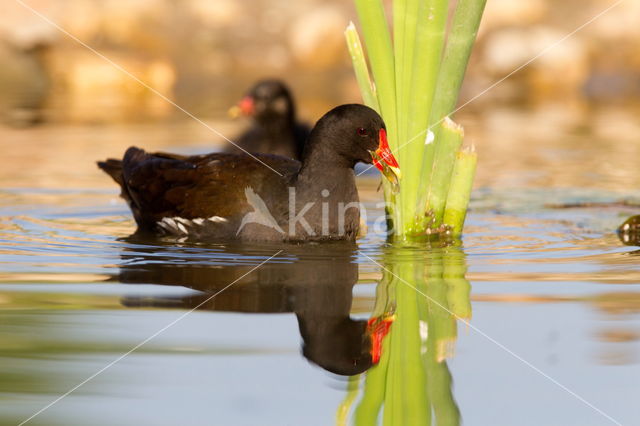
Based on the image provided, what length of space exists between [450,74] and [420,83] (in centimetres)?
19

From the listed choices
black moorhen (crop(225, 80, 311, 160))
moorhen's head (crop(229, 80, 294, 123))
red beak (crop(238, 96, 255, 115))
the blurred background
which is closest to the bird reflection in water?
black moorhen (crop(225, 80, 311, 160))

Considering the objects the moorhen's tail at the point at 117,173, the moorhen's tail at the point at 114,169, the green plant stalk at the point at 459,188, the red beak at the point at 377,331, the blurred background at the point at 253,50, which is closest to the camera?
the red beak at the point at 377,331

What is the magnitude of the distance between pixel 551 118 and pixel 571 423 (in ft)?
40.4

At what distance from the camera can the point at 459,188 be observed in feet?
20.9

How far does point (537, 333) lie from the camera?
4.37 metres

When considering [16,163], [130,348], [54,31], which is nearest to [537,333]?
[130,348]

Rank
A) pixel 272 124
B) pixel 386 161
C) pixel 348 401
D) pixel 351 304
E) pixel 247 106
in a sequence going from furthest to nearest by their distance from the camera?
pixel 247 106 → pixel 272 124 → pixel 386 161 → pixel 351 304 → pixel 348 401

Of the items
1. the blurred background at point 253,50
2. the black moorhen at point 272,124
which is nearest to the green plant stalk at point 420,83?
the black moorhen at point 272,124

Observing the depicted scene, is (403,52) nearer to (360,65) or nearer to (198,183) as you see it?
(360,65)

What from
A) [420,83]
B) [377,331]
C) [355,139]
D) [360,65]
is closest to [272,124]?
[355,139]

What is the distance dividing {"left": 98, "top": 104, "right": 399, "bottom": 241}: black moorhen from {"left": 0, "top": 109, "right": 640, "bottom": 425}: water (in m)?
0.15

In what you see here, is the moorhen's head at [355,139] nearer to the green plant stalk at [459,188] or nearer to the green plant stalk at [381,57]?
the green plant stalk at [381,57]

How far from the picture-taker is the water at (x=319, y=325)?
3.53 meters

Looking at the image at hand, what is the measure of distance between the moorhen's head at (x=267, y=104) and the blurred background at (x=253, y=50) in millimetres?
6725
